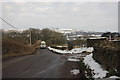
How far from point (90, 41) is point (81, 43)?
87.8 ft

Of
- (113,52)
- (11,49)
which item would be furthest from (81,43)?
(113,52)

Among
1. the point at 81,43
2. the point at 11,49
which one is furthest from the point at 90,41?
the point at 11,49

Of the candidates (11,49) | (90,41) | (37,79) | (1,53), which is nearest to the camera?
(37,79)

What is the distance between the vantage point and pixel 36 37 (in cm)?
12350

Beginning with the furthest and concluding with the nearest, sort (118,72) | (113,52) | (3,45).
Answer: (3,45)
(113,52)
(118,72)

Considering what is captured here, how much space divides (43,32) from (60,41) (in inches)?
538

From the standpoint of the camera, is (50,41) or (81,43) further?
(50,41)

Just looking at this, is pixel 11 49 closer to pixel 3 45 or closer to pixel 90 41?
pixel 3 45

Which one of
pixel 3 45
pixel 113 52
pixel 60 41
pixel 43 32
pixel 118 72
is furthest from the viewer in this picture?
pixel 43 32

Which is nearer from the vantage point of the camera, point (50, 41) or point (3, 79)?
point (3, 79)

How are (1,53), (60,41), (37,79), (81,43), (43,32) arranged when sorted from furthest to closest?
1. (43,32)
2. (60,41)
3. (81,43)
4. (1,53)
5. (37,79)

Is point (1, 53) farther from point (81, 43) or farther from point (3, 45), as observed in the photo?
point (81, 43)

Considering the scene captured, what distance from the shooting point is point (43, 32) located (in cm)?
12900

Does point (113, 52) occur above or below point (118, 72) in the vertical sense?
above
